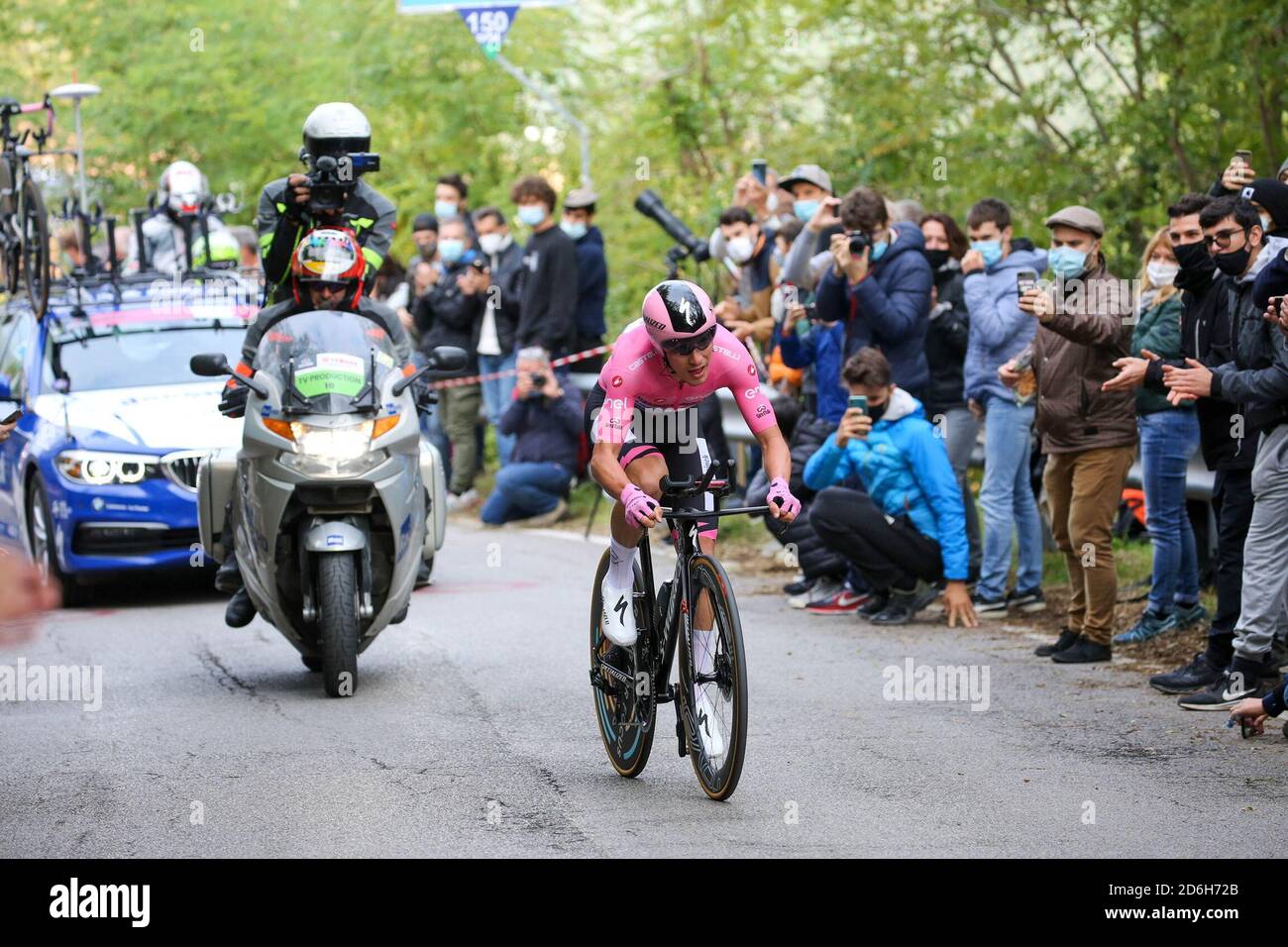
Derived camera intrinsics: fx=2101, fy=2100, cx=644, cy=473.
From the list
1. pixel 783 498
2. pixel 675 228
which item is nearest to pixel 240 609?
pixel 783 498

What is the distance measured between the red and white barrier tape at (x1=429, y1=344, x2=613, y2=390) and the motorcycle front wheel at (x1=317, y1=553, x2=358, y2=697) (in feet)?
24.9

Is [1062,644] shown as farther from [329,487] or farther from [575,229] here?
[575,229]

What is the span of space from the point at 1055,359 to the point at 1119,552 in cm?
279

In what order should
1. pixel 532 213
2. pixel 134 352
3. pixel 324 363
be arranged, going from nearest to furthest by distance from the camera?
1. pixel 324 363
2. pixel 134 352
3. pixel 532 213

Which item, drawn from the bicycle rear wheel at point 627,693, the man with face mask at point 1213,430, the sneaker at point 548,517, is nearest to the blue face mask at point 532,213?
the sneaker at point 548,517

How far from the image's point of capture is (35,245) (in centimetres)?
1568

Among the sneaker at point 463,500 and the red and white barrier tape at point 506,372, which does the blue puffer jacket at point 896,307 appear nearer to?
the red and white barrier tape at point 506,372

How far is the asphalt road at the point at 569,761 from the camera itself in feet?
23.4

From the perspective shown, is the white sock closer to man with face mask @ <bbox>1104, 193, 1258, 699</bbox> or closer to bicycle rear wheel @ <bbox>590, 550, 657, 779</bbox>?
bicycle rear wheel @ <bbox>590, 550, 657, 779</bbox>

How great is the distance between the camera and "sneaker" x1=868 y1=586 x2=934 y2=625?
40.3ft

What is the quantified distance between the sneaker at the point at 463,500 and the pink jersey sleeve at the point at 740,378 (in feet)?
38.2

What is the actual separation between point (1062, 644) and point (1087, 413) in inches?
47.4

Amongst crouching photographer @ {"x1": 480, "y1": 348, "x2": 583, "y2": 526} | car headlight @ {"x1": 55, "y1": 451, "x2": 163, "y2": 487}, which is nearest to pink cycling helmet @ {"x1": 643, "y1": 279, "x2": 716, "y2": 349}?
car headlight @ {"x1": 55, "y1": 451, "x2": 163, "y2": 487}

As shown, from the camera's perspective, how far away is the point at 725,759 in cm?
754
